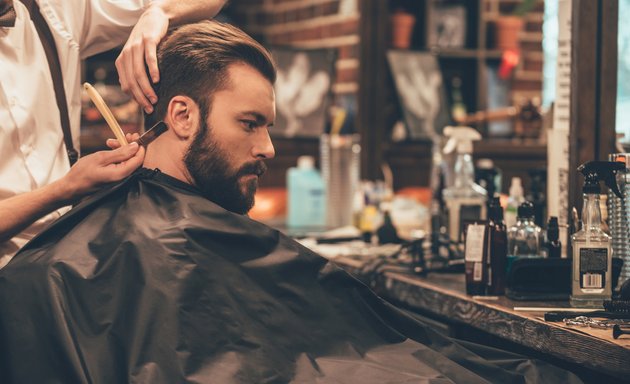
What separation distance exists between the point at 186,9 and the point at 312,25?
3.79 metres

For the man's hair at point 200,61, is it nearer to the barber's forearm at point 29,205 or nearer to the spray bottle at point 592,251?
the barber's forearm at point 29,205

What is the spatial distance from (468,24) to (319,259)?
4.08 m

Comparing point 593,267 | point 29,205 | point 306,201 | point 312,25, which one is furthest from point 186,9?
point 312,25

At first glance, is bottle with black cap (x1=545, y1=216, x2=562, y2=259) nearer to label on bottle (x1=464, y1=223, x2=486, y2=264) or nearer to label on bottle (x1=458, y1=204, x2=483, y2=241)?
label on bottle (x1=464, y1=223, x2=486, y2=264)

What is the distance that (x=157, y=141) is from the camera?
1833mm

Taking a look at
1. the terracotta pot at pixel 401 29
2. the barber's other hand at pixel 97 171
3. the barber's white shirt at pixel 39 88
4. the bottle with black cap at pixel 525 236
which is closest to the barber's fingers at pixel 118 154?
the barber's other hand at pixel 97 171

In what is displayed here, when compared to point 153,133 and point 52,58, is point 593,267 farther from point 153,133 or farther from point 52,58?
point 52,58

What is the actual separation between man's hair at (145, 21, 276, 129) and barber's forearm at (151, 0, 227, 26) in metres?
0.10

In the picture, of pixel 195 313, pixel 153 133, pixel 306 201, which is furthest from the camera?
pixel 306 201

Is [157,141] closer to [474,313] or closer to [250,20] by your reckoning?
[474,313]

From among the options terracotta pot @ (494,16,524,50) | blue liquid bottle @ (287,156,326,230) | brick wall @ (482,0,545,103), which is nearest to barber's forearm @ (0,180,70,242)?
blue liquid bottle @ (287,156,326,230)

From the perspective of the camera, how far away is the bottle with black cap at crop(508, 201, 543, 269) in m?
2.07

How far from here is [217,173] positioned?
5.92ft

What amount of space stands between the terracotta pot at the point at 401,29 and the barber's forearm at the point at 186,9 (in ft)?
9.08
